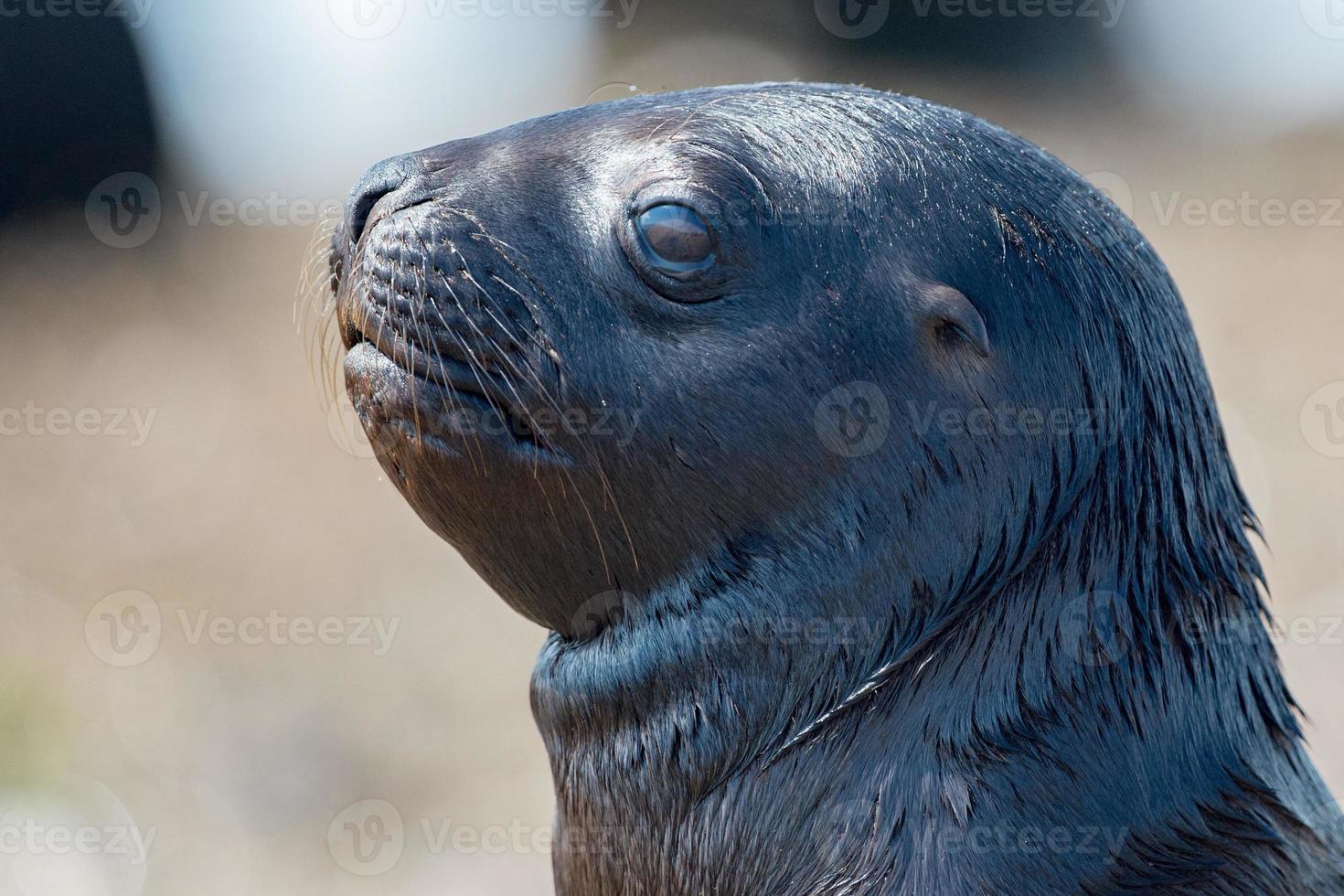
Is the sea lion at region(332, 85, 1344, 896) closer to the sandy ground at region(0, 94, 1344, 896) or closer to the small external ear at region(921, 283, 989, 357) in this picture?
the small external ear at region(921, 283, 989, 357)

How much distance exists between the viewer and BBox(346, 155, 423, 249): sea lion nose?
2.23 metres

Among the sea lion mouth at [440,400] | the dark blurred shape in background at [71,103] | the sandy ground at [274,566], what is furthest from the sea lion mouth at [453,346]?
the dark blurred shape in background at [71,103]

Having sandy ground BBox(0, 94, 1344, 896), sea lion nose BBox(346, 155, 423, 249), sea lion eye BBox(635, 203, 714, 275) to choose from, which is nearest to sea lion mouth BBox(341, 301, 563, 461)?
sea lion nose BBox(346, 155, 423, 249)

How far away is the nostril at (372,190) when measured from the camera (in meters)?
2.25

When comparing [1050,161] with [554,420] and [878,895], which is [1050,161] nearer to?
[554,420]

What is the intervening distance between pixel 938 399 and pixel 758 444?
285 mm

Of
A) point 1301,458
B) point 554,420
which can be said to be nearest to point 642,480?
point 554,420

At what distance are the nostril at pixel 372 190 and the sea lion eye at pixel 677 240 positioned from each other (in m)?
0.47

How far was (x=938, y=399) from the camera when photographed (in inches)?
80.5

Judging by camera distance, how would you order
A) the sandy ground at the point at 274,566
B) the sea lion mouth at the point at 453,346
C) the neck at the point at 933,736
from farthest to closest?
the sandy ground at the point at 274,566
the sea lion mouth at the point at 453,346
the neck at the point at 933,736

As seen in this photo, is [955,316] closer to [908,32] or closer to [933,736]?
[933,736]

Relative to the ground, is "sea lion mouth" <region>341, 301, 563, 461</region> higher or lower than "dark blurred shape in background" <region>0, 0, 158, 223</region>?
lower

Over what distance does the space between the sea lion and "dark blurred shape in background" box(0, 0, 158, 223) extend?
834 centimetres

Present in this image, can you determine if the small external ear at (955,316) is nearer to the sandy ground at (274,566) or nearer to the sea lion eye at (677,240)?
the sea lion eye at (677,240)
